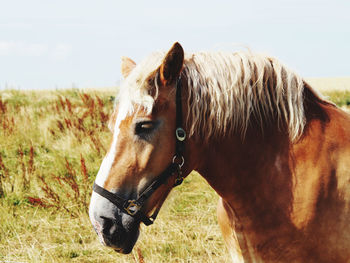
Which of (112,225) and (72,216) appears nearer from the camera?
(112,225)

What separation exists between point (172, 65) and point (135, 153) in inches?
18.3

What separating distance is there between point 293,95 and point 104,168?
3.53ft

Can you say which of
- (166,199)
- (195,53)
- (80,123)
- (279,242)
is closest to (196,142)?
(166,199)

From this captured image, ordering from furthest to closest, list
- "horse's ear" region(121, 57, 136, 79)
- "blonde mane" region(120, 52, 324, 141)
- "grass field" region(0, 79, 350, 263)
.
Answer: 1. "grass field" region(0, 79, 350, 263)
2. "horse's ear" region(121, 57, 136, 79)
3. "blonde mane" region(120, 52, 324, 141)

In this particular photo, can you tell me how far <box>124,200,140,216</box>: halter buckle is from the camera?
1781mm

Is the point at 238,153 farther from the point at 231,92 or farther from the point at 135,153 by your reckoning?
the point at 135,153

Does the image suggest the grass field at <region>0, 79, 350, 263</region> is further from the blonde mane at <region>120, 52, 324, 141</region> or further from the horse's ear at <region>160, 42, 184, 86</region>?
the horse's ear at <region>160, 42, 184, 86</region>

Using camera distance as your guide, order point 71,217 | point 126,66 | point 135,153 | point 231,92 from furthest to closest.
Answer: point 71,217 → point 126,66 → point 231,92 → point 135,153

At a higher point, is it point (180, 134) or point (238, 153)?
point (180, 134)

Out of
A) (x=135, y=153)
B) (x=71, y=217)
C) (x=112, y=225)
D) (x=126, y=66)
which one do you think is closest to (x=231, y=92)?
(x=135, y=153)

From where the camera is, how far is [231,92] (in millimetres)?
1909

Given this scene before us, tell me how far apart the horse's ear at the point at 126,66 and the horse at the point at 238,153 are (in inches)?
13.7

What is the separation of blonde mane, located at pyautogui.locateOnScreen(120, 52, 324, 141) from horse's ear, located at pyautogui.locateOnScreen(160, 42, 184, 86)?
0.06 m

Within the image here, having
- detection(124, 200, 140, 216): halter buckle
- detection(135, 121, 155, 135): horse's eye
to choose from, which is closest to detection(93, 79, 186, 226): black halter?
detection(124, 200, 140, 216): halter buckle
